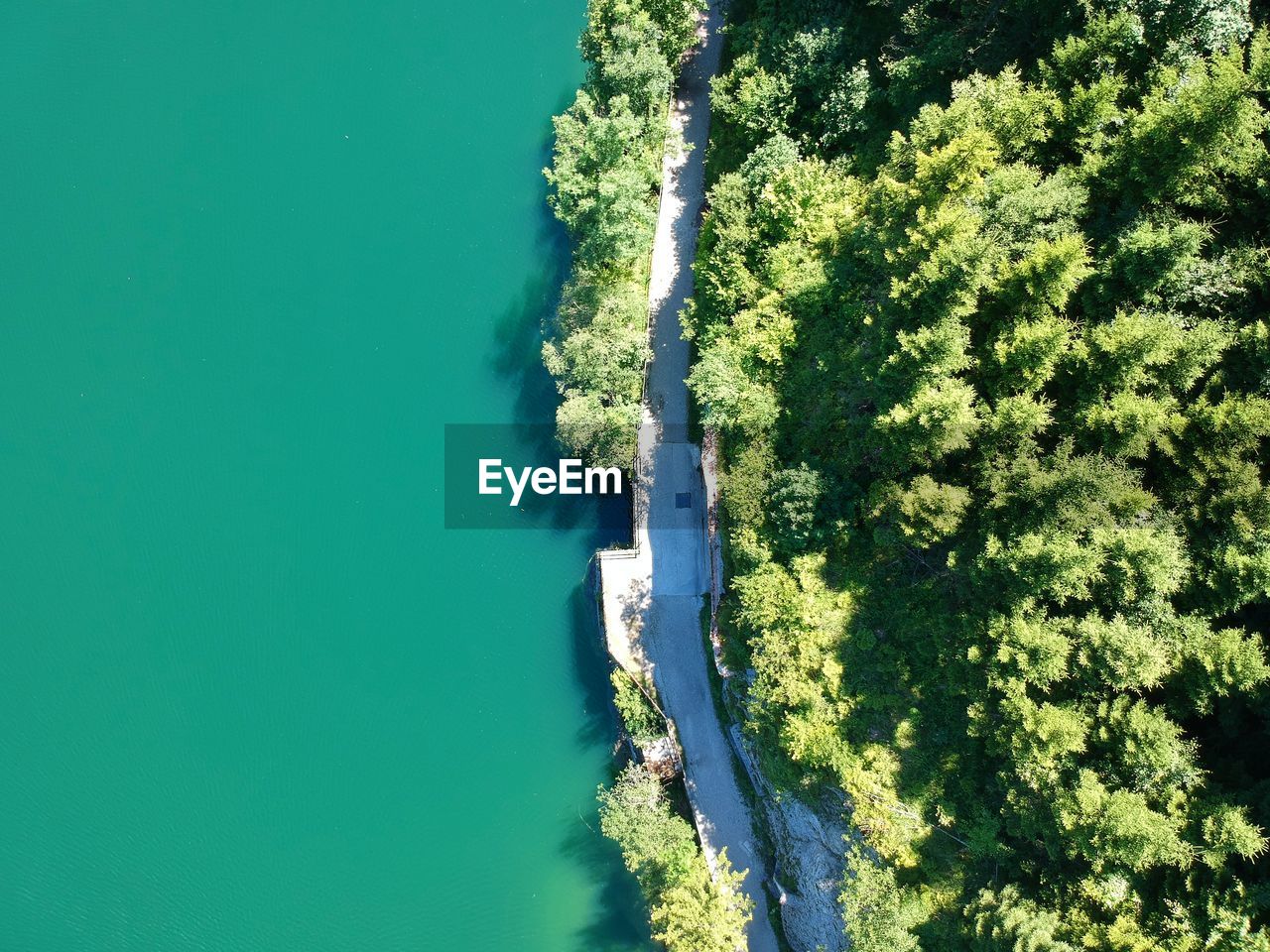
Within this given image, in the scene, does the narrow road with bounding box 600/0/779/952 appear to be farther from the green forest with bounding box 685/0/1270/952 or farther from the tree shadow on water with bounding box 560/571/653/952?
the green forest with bounding box 685/0/1270/952

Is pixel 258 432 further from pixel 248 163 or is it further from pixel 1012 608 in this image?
pixel 1012 608

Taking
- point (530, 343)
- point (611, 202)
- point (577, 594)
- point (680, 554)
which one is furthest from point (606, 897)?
point (611, 202)

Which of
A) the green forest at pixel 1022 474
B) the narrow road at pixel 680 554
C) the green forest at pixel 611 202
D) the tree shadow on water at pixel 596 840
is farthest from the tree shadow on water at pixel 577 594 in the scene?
the green forest at pixel 1022 474

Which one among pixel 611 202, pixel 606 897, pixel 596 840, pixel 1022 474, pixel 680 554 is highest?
pixel 611 202

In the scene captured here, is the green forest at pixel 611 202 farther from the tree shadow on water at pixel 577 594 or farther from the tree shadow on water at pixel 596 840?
the tree shadow on water at pixel 596 840

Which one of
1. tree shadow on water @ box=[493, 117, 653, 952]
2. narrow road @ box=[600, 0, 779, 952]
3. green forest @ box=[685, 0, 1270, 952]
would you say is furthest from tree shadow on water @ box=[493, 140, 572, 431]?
green forest @ box=[685, 0, 1270, 952]

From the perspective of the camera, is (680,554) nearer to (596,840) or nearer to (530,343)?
(530,343)
